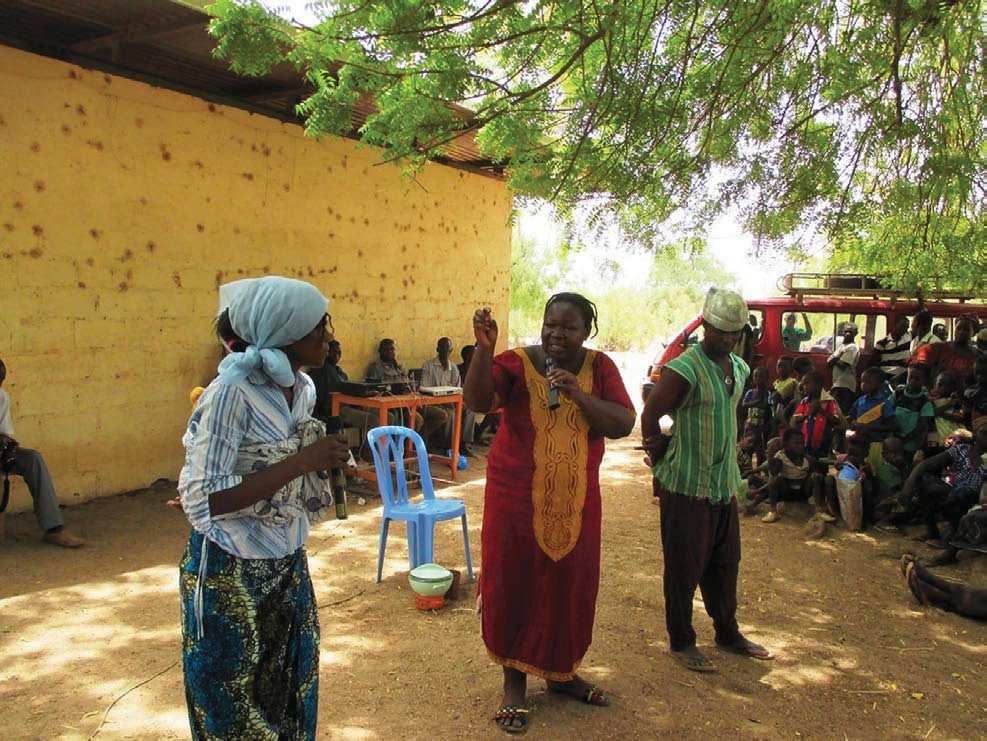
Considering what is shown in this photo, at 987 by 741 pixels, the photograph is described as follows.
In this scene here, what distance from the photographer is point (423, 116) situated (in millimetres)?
4301

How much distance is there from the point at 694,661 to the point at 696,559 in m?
0.52

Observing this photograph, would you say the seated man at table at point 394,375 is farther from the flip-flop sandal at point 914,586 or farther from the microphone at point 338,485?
the microphone at point 338,485

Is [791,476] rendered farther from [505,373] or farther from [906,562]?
[505,373]

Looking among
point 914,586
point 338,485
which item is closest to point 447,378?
point 914,586

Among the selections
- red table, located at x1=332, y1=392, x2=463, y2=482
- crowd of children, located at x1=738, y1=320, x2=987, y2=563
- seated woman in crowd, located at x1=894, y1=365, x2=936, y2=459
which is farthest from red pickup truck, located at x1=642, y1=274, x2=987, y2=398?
red table, located at x1=332, y1=392, x2=463, y2=482

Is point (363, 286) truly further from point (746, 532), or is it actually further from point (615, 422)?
point (615, 422)

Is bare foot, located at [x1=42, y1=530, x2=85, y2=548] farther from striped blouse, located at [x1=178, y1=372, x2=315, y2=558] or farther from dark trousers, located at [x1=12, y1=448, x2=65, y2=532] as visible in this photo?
striped blouse, located at [x1=178, y1=372, x2=315, y2=558]

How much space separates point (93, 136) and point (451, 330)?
496 cm

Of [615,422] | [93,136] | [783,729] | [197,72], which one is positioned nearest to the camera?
[615,422]

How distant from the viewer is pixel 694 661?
3.68 metres

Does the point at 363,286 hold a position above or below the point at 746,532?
above

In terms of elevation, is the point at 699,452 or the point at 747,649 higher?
the point at 699,452

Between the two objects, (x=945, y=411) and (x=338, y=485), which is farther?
(x=945, y=411)

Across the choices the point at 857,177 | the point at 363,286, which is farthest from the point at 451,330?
the point at 857,177
